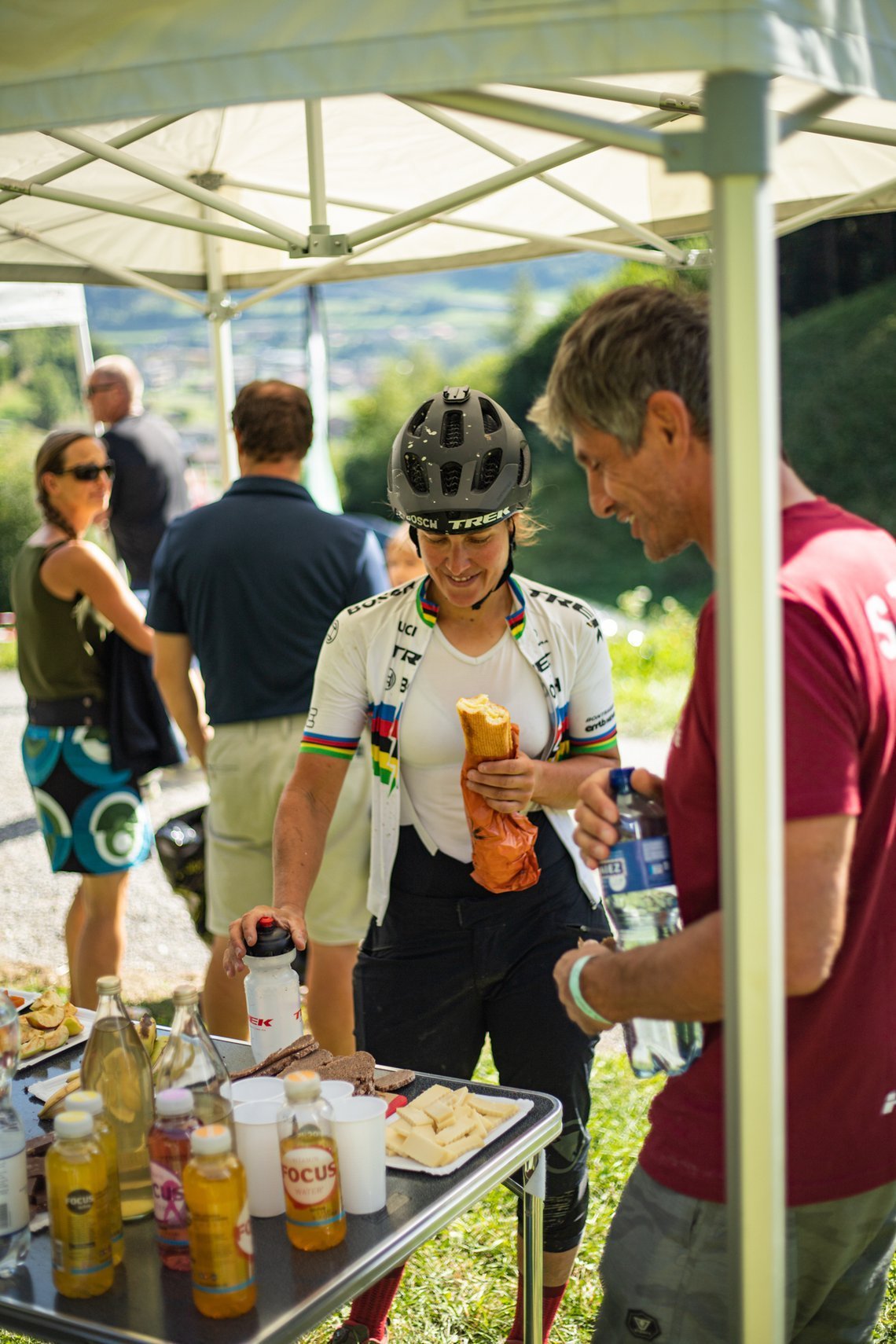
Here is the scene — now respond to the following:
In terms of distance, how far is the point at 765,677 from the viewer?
148 cm

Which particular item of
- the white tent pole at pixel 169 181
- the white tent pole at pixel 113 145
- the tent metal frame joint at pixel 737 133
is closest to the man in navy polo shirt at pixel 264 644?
the white tent pole at pixel 169 181

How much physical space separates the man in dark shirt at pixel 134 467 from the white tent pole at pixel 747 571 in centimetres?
566

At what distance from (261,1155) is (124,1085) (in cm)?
27

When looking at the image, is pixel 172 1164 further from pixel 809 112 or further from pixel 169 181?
pixel 169 181

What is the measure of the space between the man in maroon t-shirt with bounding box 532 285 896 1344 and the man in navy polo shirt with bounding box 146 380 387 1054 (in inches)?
89.1

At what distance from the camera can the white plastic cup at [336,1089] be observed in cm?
205

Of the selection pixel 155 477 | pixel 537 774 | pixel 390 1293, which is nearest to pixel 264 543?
pixel 537 774

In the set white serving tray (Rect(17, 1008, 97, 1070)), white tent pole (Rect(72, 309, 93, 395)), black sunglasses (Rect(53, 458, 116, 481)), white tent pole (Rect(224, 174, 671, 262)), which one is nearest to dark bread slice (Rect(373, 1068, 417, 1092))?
white serving tray (Rect(17, 1008, 97, 1070))

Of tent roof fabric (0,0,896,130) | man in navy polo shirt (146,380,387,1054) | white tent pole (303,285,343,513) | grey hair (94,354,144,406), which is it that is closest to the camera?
tent roof fabric (0,0,896,130)

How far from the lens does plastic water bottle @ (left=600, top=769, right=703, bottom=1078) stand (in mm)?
1803

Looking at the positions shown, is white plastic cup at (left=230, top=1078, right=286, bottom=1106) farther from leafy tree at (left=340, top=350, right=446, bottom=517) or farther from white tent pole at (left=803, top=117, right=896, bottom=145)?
leafy tree at (left=340, top=350, right=446, bottom=517)

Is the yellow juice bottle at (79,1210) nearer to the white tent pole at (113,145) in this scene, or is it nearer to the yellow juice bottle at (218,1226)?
the yellow juice bottle at (218,1226)

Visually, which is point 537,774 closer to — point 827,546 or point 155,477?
point 827,546

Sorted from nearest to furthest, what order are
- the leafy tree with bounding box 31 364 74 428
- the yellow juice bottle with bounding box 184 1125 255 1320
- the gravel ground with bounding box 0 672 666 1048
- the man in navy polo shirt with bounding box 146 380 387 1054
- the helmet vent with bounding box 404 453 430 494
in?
the yellow juice bottle with bounding box 184 1125 255 1320, the helmet vent with bounding box 404 453 430 494, the man in navy polo shirt with bounding box 146 380 387 1054, the gravel ground with bounding box 0 672 666 1048, the leafy tree with bounding box 31 364 74 428
